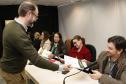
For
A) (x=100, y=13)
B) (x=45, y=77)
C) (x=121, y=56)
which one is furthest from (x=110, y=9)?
(x=121, y=56)

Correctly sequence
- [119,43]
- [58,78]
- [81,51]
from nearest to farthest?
1. [119,43]
2. [58,78]
3. [81,51]

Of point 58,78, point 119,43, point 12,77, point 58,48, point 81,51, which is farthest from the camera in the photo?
point 58,48

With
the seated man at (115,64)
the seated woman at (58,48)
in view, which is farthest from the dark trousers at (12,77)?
the seated woman at (58,48)

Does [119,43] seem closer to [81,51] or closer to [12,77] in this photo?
[12,77]

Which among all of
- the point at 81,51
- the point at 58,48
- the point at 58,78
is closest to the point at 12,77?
the point at 58,78

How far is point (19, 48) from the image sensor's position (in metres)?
2.18

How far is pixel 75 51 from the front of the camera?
14.2 ft

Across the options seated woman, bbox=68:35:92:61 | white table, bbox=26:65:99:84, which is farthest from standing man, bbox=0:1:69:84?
seated woman, bbox=68:35:92:61

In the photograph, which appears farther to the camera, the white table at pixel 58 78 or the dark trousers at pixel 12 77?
the white table at pixel 58 78

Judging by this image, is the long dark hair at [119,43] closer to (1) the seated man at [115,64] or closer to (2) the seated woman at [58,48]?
(1) the seated man at [115,64]

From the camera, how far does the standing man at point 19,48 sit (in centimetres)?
217

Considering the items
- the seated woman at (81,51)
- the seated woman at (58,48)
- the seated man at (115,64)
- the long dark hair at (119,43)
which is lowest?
the seated woman at (58,48)

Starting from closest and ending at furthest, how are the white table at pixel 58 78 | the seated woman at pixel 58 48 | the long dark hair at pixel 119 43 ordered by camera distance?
the long dark hair at pixel 119 43 → the white table at pixel 58 78 → the seated woman at pixel 58 48

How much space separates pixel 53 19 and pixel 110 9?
4.27 meters
